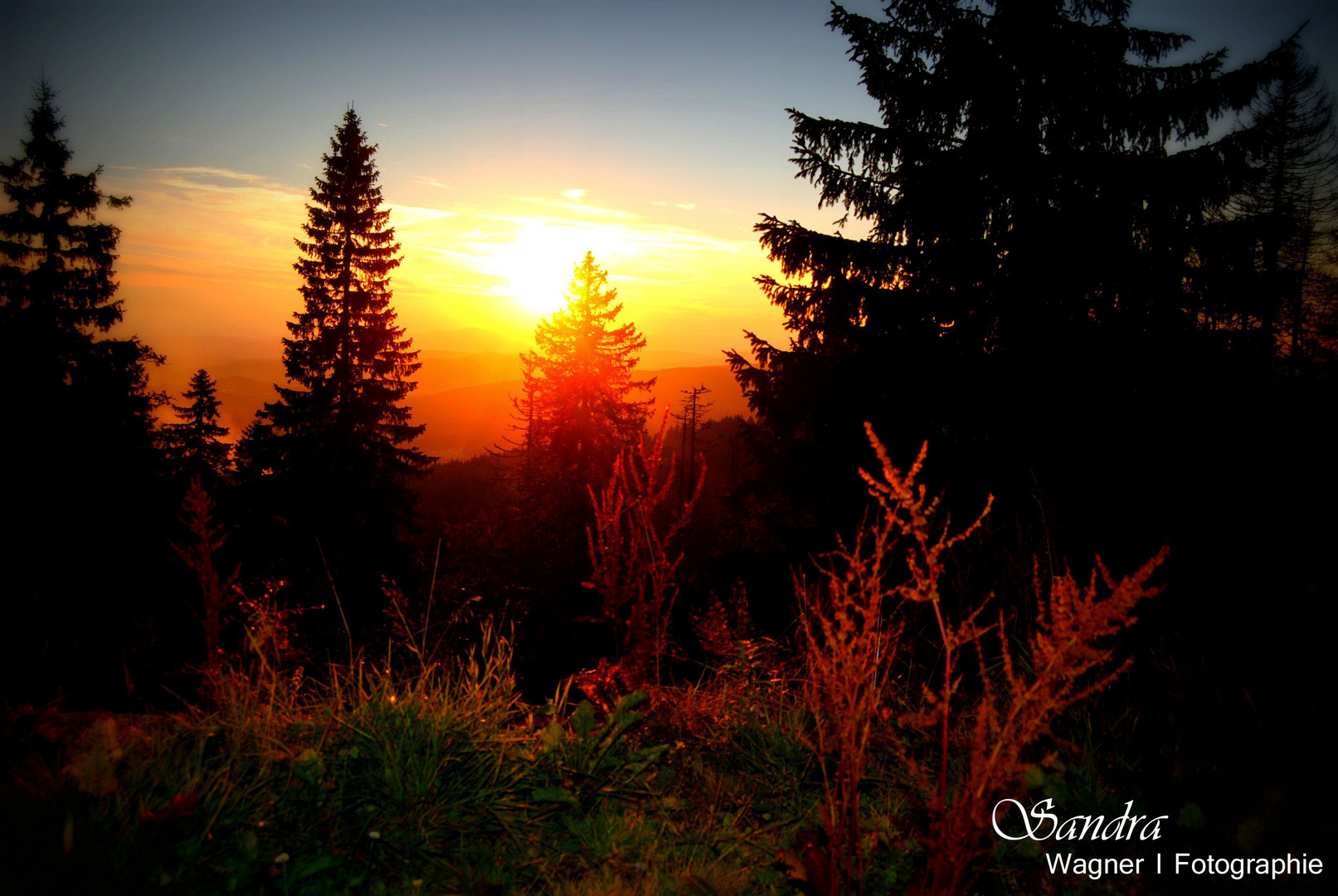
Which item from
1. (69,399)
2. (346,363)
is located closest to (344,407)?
(346,363)

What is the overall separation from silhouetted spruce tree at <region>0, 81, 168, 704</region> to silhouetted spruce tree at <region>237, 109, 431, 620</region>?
3278 mm

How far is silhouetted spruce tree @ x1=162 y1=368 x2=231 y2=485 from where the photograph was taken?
20.6 metres

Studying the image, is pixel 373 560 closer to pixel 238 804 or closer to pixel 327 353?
pixel 327 353

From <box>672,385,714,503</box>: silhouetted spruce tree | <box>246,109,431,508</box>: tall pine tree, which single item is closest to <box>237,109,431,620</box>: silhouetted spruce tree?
<box>246,109,431,508</box>: tall pine tree

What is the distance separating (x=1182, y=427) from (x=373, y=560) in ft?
60.7

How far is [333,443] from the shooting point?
17641 mm

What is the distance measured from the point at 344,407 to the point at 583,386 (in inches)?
303

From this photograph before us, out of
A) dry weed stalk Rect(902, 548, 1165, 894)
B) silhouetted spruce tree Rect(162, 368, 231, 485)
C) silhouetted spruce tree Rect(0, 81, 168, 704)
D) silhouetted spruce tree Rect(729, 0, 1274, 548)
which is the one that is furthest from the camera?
silhouetted spruce tree Rect(162, 368, 231, 485)

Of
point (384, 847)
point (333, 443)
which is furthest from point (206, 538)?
point (333, 443)

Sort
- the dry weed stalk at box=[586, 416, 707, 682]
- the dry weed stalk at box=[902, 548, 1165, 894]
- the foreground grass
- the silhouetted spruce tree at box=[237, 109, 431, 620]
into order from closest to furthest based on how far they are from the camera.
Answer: the dry weed stalk at box=[902, 548, 1165, 894] < the foreground grass < the dry weed stalk at box=[586, 416, 707, 682] < the silhouetted spruce tree at box=[237, 109, 431, 620]

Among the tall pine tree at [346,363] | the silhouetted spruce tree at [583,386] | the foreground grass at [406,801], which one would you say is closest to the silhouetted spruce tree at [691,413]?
the silhouetted spruce tree at [583,386]

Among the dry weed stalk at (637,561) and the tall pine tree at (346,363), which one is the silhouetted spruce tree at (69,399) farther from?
the dry weed stalk at (637,561)

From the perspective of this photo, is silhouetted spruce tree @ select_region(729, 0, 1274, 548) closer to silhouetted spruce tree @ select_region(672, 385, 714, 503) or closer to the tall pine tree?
the tall pine tree

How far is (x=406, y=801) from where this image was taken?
225cm
